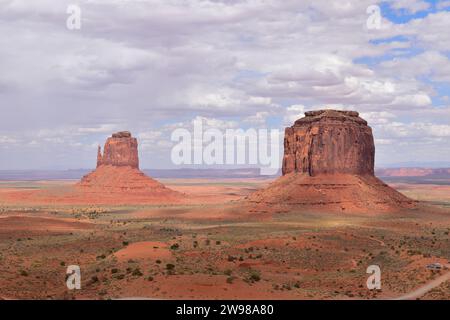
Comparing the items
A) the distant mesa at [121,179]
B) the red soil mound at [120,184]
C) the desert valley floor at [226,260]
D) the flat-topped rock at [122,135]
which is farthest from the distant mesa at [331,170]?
the flat-topped rock at [122,135]

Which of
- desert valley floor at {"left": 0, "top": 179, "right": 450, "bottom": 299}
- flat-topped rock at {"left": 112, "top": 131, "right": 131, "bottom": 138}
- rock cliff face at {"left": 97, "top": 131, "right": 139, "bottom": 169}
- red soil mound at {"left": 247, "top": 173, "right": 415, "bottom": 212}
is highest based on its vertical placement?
flat-topped rock at {"left": 112, "top": 131, "right": 131, "bottom": 138}

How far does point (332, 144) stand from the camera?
104 meters

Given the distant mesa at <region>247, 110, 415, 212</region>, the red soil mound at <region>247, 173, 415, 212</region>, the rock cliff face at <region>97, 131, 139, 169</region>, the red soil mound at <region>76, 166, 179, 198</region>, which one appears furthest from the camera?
the rock cliff face at <region>97, 131, 139, 169</region>

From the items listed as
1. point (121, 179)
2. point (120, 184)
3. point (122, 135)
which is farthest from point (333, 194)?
point (122, 135)

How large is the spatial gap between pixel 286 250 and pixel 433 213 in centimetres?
5958

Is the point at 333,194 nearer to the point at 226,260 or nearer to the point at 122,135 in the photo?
the point at 226,260

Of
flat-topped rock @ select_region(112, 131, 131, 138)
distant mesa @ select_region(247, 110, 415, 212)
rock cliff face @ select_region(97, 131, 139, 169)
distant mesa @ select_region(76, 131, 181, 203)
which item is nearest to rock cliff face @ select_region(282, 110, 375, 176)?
distant mesa @ select_region(247, 110, 415, 212)

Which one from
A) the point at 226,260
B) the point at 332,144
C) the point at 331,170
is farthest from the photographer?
the point at 332,144

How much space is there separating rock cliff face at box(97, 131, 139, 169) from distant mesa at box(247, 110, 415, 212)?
62.7 m

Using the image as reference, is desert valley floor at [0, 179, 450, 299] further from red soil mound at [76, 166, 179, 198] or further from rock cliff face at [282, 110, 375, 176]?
red soil mound at [76, 166, 179, 198]

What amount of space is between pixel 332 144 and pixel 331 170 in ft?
16.7

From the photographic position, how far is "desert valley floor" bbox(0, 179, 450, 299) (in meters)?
34.8

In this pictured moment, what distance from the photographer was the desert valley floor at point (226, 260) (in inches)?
1368

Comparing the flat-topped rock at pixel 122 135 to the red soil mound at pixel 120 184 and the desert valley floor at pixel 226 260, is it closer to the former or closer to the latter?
the red soil mound at pixel 120 184
